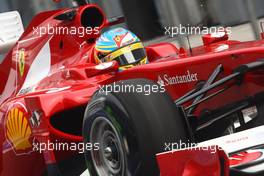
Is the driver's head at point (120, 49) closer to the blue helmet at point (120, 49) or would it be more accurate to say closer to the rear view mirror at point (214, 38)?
the blue helmet at point (120, 49)

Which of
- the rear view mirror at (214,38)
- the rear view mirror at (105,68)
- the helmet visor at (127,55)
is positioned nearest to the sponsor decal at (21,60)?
the helmet visor at (127,55)

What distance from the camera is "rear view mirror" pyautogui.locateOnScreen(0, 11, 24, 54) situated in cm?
577

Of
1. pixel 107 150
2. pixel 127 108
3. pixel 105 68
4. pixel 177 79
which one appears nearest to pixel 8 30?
pixel 105 68

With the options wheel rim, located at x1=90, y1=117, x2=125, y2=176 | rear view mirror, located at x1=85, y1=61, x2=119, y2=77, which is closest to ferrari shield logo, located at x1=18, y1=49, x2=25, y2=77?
rear view mirror, located at x1=85, y1=61, x2=119, y2=77

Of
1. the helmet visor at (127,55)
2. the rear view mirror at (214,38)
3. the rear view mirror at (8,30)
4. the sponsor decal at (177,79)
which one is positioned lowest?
the rear view mirror at (214,38)

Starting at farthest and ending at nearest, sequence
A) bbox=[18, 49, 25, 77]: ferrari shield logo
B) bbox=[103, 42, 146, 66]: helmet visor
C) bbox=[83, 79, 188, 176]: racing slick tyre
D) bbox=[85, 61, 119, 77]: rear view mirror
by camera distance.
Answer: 1. bbox=[18, 49, 25, 77]: ferrari shield logo
2. bbox=[103, 42, 146, 66]: helmet visor
3. bbox=[85, 61, 119, 77]: rear view mirror
4. bbox=[83, 79, 188, 176]: racing slick tyre

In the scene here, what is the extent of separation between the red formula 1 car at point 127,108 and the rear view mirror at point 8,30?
0.46m

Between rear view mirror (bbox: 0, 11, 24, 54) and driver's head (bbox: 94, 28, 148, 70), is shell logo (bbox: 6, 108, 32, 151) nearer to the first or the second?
driver's head (bbox: 94, 28, 148, 70)

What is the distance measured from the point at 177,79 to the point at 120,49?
0.89 meters

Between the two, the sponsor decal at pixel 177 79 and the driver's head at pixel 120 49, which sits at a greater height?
the driver's head at pixel 120 49

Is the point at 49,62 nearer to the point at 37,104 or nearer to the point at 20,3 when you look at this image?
the point at 37,104

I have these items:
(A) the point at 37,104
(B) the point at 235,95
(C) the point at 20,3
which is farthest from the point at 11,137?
(C) the point at 20,3

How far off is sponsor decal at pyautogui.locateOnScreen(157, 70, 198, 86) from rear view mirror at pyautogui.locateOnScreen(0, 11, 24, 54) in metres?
2.46

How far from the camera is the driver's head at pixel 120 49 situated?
4.41m
